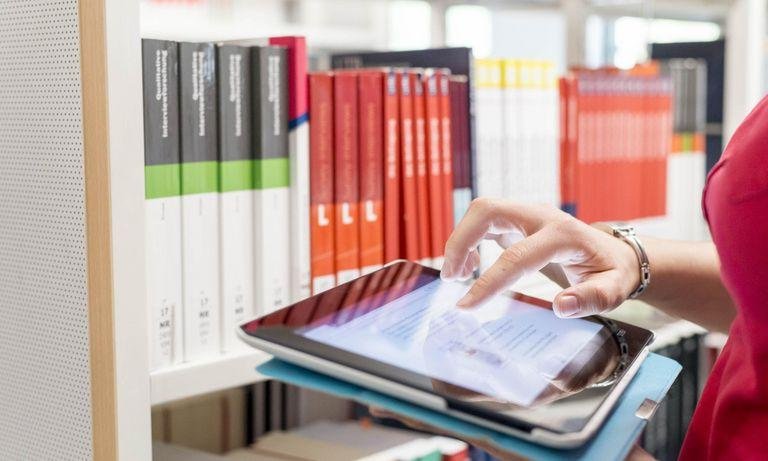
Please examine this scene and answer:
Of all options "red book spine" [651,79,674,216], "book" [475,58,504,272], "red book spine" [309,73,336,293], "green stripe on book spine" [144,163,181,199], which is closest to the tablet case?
"green stripe on book spine" [144,163,181,199]

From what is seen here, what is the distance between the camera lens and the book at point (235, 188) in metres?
1.10

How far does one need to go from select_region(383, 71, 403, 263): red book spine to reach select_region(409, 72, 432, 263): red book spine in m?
0.04

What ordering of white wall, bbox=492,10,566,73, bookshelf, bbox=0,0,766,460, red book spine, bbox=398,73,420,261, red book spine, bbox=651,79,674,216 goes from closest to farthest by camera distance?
bookshelf, bbox=0,0,766,460 → red book spine, bbox=398,73,420,261 → red book spine, bbox=651,79,674,216 → white wall, bbox=492,10,566,73

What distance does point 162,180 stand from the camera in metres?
1.03

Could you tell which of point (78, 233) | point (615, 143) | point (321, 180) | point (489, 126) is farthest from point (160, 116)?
point (615, 143)

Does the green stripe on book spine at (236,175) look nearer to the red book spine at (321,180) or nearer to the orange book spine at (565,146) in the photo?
the red book spine at (321,180)

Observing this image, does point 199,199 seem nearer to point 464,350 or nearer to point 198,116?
point 198,116

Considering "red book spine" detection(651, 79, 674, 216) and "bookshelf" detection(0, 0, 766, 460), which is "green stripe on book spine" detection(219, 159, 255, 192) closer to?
"bookshelf" detection(0, 0, 766, 460)

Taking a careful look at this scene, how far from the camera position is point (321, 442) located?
4.79ft

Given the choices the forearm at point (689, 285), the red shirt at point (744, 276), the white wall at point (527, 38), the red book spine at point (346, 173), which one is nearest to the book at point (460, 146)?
the red book spine at point (346, 173)

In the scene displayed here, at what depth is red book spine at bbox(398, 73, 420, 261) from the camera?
1.35 m

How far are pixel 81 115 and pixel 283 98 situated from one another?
0.98 ft

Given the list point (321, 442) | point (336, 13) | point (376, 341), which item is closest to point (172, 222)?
point (376, 341)

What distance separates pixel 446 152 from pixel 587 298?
637 mm
